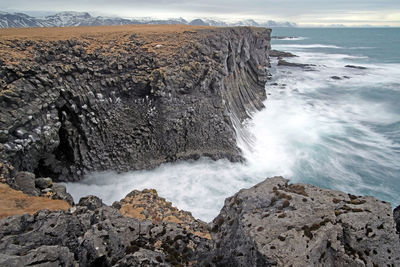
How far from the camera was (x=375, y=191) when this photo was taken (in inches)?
1125

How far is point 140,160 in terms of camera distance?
1096 inches

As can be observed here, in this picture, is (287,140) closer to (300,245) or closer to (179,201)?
(179,201)

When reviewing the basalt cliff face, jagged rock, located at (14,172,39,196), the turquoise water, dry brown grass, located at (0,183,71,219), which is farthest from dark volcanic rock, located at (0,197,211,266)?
the turquoise water

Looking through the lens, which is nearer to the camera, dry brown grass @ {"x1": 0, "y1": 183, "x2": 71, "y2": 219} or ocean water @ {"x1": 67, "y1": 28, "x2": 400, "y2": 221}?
dry brown grass @ {"x1": 0, "y1": 183, "x2": 71, "y2": 219}

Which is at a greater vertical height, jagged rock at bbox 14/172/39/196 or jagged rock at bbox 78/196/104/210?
jagged rock at bbox 14/172/39/196

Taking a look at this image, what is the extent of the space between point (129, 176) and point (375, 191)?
2700 cm

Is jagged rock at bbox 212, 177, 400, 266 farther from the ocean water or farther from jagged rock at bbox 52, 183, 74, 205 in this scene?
the ocean water

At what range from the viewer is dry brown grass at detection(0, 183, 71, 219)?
1259 centimetres

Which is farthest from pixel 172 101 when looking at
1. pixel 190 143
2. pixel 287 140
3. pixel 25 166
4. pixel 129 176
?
pixel 287 140

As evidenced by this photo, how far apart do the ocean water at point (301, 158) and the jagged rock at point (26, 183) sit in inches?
291

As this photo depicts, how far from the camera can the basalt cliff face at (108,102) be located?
2152cm

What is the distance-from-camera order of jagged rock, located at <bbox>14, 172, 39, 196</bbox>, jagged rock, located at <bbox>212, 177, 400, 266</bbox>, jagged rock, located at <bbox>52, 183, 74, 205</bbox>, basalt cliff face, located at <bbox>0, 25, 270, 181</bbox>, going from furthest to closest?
basalt cliff face, located at <bbox>0, 25, 270, 181</bbox> → jagged rock, located at <bbox>52, 183, 74, 205</bbox> → jagged rock, located at <bbox>14, 172, 39, 196</bbox> → jagged rock, located at <bbox>212, 177, 400, 266</bbox>

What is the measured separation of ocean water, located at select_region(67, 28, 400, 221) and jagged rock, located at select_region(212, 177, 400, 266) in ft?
39.3

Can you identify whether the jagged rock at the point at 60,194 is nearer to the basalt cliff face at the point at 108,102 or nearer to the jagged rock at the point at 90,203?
the jagged rock at the point at 90,203
